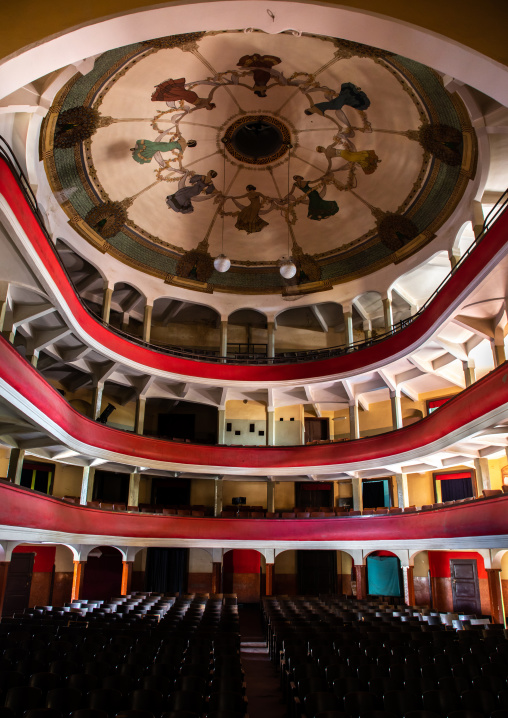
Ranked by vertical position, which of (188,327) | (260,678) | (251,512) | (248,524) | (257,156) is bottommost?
(260,678)

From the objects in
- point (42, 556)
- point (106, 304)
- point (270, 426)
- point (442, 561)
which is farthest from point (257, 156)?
point (42, 556)

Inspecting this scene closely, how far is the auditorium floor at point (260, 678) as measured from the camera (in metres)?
8.52

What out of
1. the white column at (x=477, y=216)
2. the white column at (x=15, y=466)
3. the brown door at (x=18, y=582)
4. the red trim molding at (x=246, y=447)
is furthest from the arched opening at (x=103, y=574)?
the white column at (x=477, y=216)

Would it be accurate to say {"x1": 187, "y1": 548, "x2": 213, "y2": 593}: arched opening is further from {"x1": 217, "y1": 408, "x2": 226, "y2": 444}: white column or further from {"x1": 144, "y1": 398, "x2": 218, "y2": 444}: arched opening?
{"x1": 217, "y1": 408, "x2": 226, "y2": 444}: white column

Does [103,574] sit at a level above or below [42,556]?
below

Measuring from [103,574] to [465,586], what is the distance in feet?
48.3

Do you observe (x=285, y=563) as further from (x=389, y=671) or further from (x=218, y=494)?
(x=389, y=671)

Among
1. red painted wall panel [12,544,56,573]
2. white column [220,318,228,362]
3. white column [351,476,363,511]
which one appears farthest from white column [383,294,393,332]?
red painted wall panel [12,544,56,573]

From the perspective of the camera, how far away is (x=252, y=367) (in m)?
23.8

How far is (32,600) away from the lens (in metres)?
20.7

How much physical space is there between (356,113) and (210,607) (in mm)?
16842

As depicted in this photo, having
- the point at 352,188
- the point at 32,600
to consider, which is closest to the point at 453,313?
the point at 352,188

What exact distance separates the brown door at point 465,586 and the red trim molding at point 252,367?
27.1 feet

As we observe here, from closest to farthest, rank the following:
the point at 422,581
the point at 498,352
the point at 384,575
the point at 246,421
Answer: the point at 498,352
the point at 422,581
the point at 384,575
the point at 246,421
